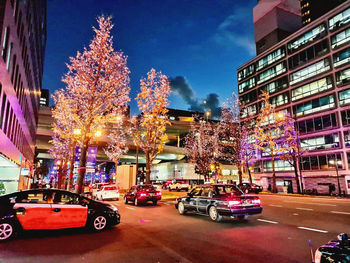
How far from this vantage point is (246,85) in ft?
174

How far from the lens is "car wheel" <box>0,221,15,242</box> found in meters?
6.90

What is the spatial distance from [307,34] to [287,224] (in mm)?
42537

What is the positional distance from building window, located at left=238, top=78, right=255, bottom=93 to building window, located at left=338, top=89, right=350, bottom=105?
18.8m

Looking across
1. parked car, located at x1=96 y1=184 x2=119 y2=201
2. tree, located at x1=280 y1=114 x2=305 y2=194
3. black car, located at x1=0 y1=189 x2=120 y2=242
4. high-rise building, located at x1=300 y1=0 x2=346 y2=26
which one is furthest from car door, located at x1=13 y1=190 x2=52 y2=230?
high-rise building, located at x1=300 y1=0 x2=346 y2=26

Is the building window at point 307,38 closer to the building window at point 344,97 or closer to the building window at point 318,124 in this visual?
the building window at point 344,97

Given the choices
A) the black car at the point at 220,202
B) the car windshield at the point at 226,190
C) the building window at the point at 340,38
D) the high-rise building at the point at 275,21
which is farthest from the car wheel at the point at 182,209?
the high-rise building at the point at 275,21

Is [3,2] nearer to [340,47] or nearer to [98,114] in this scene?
[98,114]

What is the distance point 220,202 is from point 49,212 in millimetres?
6319

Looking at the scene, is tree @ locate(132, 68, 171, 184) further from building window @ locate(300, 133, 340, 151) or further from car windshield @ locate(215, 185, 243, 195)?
building window @ locate(300, 133, 340, 151)

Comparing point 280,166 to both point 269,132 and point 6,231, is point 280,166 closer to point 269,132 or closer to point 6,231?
point 269,132

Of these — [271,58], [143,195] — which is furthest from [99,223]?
Result: [271,58]

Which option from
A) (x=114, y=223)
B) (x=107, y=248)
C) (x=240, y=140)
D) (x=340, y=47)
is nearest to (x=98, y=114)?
(x=114, y=223)

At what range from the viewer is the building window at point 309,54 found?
38000 mm

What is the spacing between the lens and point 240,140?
122 ft
